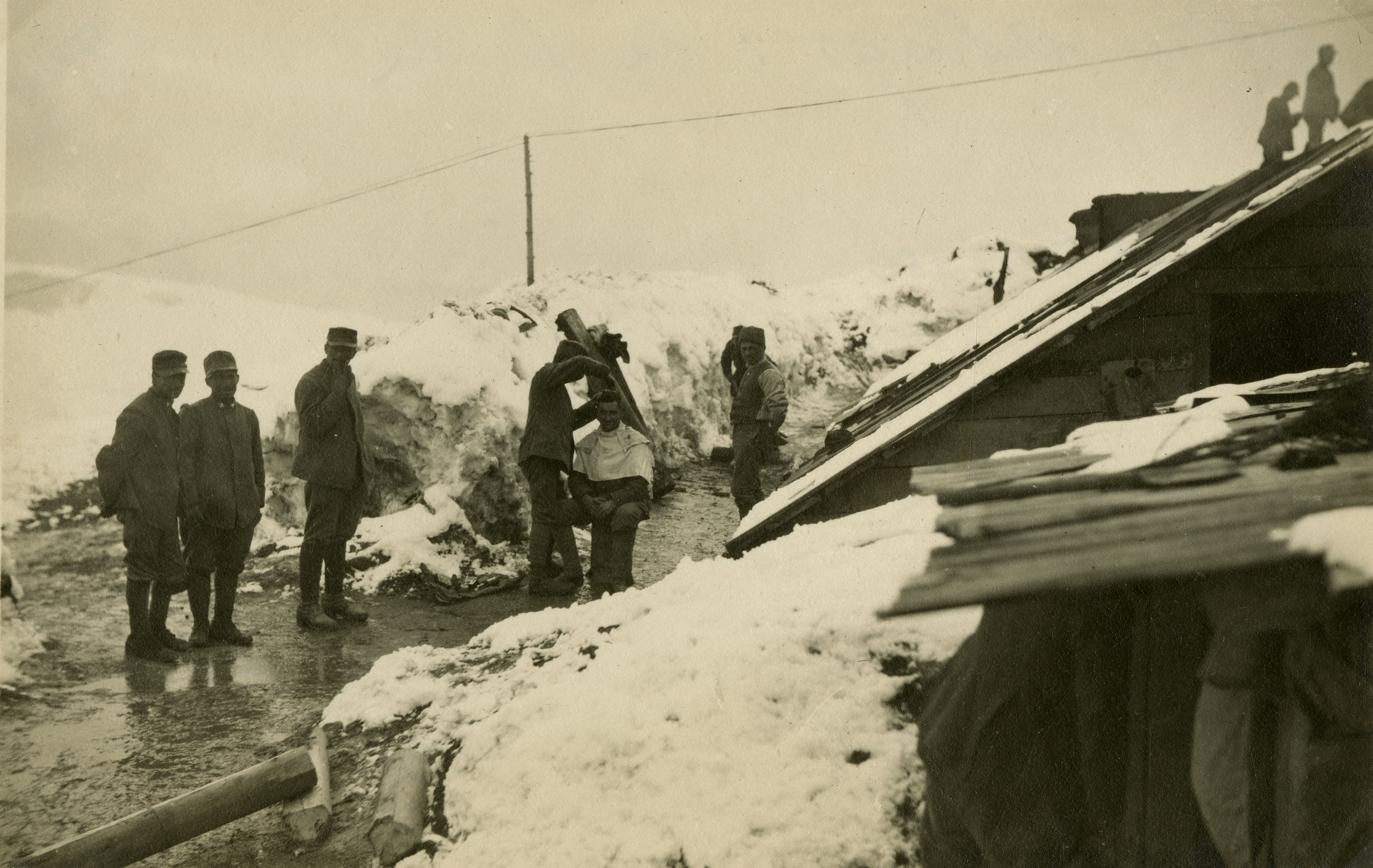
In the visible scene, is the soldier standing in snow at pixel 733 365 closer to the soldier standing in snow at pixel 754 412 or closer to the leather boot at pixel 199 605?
the soldier standing in snow at pixel 754 412

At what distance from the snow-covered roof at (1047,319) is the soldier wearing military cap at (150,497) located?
342 cm

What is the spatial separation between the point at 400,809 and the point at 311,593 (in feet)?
11.1

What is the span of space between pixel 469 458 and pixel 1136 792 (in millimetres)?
7296

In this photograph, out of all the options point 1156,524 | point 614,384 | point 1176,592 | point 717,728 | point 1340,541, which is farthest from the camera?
point 614,384

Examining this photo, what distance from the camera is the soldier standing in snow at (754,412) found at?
7715 millimetres

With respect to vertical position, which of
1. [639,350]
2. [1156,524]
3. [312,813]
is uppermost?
[639,350]

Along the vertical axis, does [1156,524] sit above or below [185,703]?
above

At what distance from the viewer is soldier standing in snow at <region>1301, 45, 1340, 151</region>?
264 inches

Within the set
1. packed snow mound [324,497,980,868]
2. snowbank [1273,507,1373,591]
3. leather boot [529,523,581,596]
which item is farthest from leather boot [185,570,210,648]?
snowbank [1273,507,1373,591]

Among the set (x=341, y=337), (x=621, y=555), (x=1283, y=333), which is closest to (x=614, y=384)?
(x=621, y=555)

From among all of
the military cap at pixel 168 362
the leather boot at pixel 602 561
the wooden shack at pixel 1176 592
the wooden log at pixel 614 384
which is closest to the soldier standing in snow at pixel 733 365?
the wooden log at pixel 614 384

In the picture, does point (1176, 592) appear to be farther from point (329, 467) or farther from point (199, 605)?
point (199, 605)

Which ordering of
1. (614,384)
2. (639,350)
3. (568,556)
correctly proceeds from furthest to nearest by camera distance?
(639,350) < (568,556) < (614,384)

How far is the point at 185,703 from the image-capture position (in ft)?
17.3
